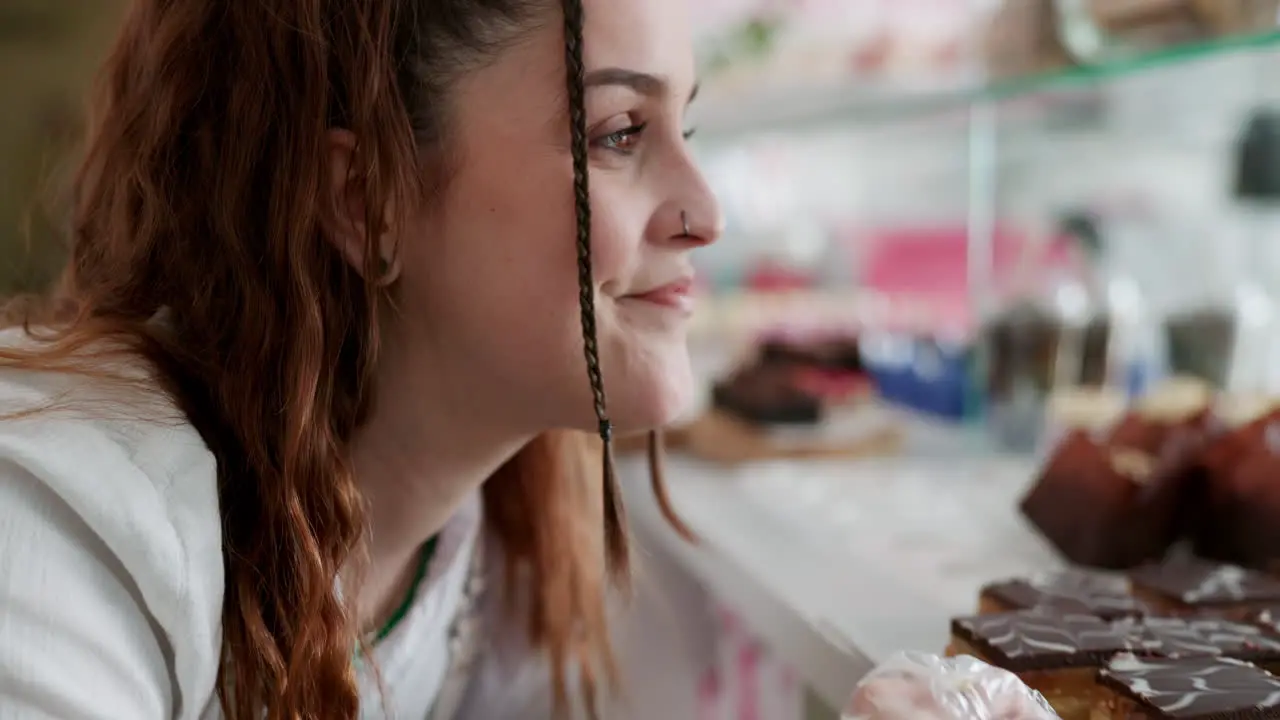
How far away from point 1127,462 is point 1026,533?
0.13 m

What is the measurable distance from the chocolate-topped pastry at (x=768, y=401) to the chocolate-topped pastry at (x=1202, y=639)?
0.88 meters

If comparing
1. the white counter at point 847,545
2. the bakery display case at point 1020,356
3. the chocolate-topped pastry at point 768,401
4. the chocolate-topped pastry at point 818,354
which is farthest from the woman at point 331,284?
the chocolate-topped pastry at point 818,354

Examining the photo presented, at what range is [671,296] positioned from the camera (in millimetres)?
810

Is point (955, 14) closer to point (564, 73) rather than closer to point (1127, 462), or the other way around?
point (1127, 462)

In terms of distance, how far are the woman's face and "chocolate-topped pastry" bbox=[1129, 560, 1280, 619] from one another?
36 centimetres

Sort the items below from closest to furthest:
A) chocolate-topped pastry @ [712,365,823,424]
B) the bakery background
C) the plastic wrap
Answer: the plastic wrap < the bakery background < chocolate-topped pastry @ [712,365,823,424]

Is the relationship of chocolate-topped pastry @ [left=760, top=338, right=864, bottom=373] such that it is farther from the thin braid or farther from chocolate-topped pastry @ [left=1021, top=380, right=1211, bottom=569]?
the thin braid

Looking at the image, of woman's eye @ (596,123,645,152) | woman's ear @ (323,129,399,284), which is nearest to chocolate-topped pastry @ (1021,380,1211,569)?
woman's eye @ (596,123,645,152)

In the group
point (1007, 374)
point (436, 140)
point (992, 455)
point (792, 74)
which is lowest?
point (992, 455)

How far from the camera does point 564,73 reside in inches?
29.2

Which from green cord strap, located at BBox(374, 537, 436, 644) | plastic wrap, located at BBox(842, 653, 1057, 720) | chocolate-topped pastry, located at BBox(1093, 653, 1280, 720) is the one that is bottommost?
green cord strap, located at BBox(374, 537, 436, 644)

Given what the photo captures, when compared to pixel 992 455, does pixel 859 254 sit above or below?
above

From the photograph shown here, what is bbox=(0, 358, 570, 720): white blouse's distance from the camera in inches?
22.3

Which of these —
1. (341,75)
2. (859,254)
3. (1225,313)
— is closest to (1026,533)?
(1225,313)
